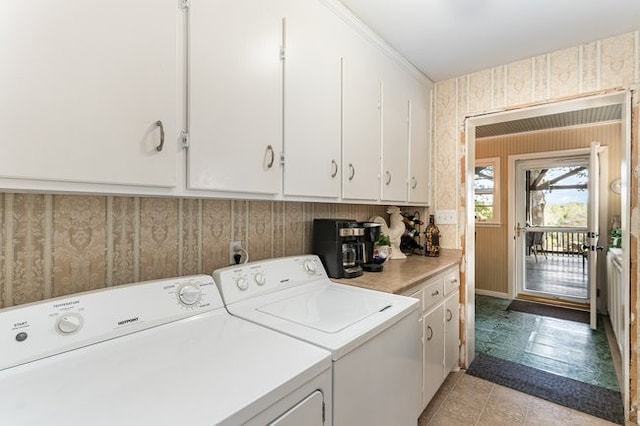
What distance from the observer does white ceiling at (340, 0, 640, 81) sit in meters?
1.70

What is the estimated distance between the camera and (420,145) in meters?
2.56

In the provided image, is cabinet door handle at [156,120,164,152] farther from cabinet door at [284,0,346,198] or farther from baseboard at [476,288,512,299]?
baseboard at [476,288,512,299]

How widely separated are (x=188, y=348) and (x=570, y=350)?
11.0ft

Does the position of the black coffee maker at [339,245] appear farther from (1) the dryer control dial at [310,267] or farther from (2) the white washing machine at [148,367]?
(2) the white washing machine at [148,367]

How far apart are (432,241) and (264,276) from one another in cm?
173

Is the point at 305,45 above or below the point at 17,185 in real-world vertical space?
above

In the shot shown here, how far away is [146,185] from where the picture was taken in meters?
0.94

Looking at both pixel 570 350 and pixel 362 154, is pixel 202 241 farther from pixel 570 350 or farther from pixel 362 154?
pixel 570 350

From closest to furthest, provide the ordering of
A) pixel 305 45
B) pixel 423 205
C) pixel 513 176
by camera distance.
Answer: pixel 305 45 → pixel 423 205 → pixel 513 176

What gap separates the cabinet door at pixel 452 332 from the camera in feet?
7.25

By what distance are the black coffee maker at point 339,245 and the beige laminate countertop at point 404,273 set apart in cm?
5

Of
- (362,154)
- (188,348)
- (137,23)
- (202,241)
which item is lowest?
(188,348)

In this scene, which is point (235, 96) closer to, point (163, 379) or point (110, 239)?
point (110, 239)

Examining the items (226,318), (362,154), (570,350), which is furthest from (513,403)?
(226,318)
